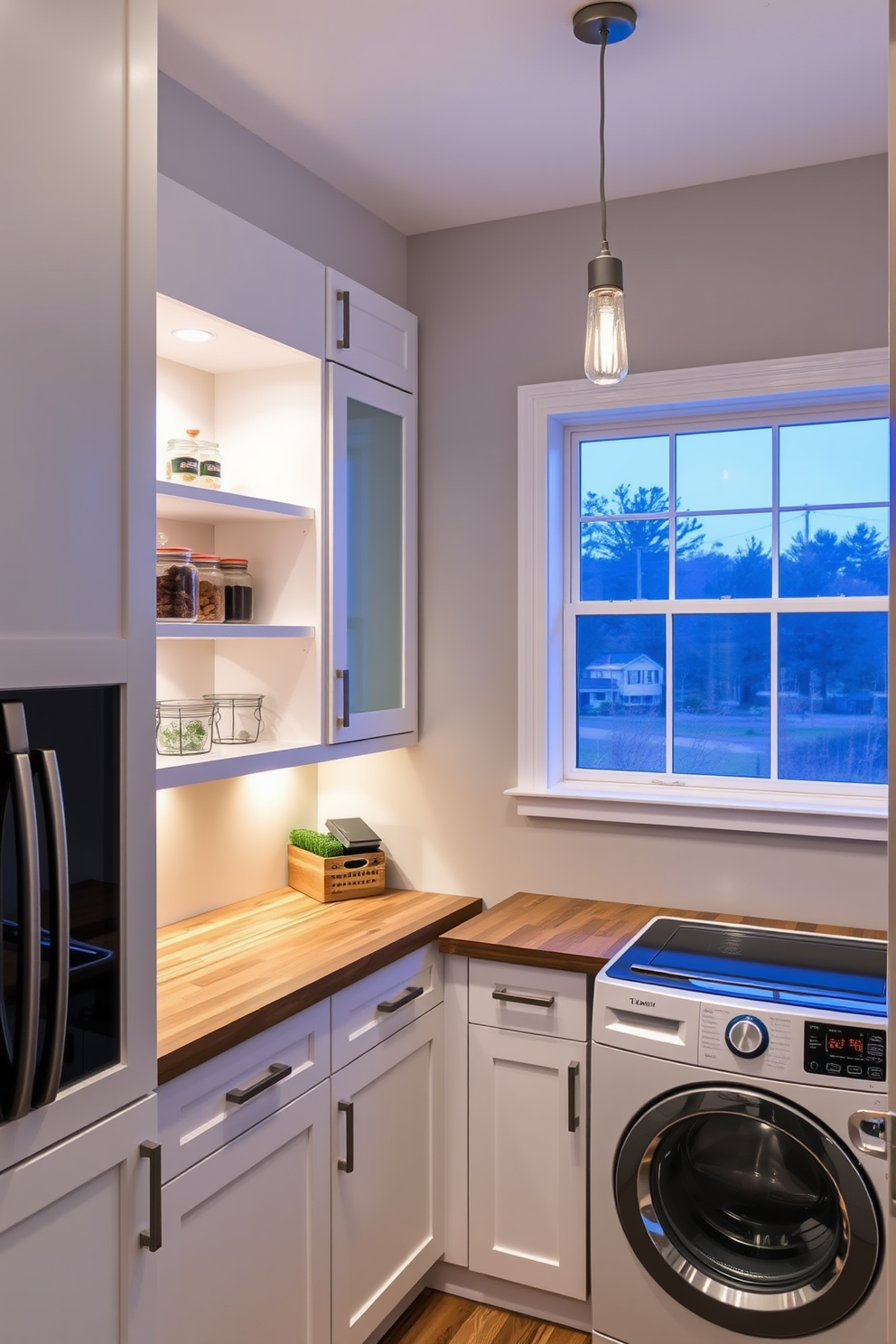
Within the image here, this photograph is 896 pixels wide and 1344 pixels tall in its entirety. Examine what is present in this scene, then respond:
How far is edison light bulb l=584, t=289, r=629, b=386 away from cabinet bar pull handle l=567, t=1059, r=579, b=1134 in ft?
4.92

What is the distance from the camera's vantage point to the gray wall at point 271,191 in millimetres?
2180

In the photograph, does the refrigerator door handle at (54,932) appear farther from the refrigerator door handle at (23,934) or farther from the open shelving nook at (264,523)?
the open shelving nook at (264,523)

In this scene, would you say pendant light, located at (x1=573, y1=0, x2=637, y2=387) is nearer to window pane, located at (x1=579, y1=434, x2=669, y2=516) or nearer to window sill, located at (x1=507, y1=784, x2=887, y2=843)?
window pane, located at (x1=579, y1=434, x2=669, y2=516)

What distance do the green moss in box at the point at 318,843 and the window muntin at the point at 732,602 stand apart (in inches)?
28.5

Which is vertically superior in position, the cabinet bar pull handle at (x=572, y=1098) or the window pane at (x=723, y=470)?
the window pane at (x=723, y=470)

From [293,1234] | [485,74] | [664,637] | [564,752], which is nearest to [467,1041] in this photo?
[293,1234]

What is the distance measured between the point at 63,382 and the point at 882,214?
6.69 ft

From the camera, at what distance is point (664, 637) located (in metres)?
2.86

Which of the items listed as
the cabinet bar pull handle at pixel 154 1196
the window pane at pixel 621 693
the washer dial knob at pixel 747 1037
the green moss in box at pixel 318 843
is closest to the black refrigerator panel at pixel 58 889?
the cabinet bar pull handle at pixel 154 1196

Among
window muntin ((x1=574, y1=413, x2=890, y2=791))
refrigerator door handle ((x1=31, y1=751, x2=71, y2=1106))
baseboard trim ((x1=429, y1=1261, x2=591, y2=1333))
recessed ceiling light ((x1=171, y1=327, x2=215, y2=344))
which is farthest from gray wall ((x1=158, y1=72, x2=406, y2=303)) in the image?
baseboard trim ((x1=429, y1=1261, x2=591, y2=1333))

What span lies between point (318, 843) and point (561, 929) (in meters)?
0.70

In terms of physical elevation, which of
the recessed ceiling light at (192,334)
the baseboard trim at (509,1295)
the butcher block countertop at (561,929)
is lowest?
the baseboard trim at (509,1295)

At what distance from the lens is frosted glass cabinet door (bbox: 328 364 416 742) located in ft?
8.29

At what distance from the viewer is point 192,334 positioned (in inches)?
86.9
